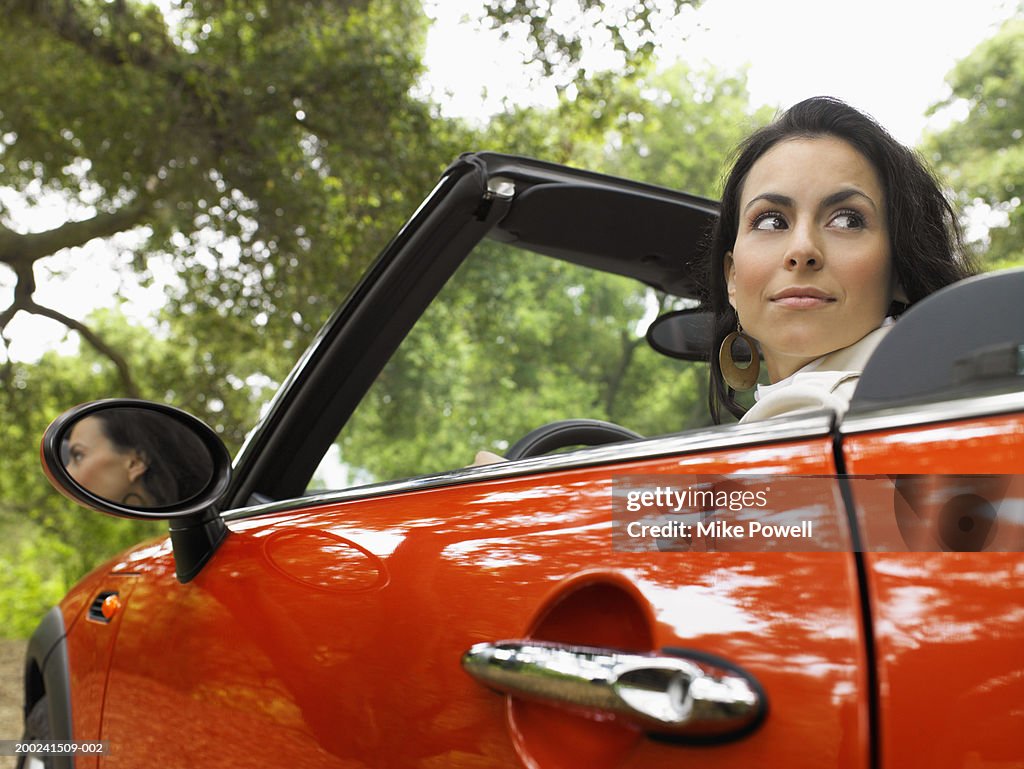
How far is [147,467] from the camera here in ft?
6.39

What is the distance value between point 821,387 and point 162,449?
1.27m

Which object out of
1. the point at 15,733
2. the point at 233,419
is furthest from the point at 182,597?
the point at 233,419

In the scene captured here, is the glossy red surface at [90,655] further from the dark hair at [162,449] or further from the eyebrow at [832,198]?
the eyebrow at [832,198]

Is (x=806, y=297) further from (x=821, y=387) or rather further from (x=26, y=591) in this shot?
(x=26, y=591)

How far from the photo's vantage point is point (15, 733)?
721 centimetres

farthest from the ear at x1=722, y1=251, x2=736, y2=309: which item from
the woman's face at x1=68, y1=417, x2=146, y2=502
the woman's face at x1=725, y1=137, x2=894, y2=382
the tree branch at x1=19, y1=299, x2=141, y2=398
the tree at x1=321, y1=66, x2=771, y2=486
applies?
the tree branch at x1=19, y1=299, x2=141, y2=398

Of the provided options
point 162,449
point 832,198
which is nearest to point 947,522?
point 832,198

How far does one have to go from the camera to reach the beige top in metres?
1.10

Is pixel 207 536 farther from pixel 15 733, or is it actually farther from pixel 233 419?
pixel 233 419

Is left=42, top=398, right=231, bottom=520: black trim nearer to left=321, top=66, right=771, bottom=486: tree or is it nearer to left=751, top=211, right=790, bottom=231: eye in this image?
left=751, top=211, right=790, bottom=231: eye

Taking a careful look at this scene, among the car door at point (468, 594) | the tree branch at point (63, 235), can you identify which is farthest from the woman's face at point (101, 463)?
the tree branch at point (63, 235)

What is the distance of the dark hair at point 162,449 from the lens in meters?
1.90

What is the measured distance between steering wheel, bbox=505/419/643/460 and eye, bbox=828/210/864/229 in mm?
1215

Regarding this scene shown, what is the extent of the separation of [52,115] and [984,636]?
12.2 m
